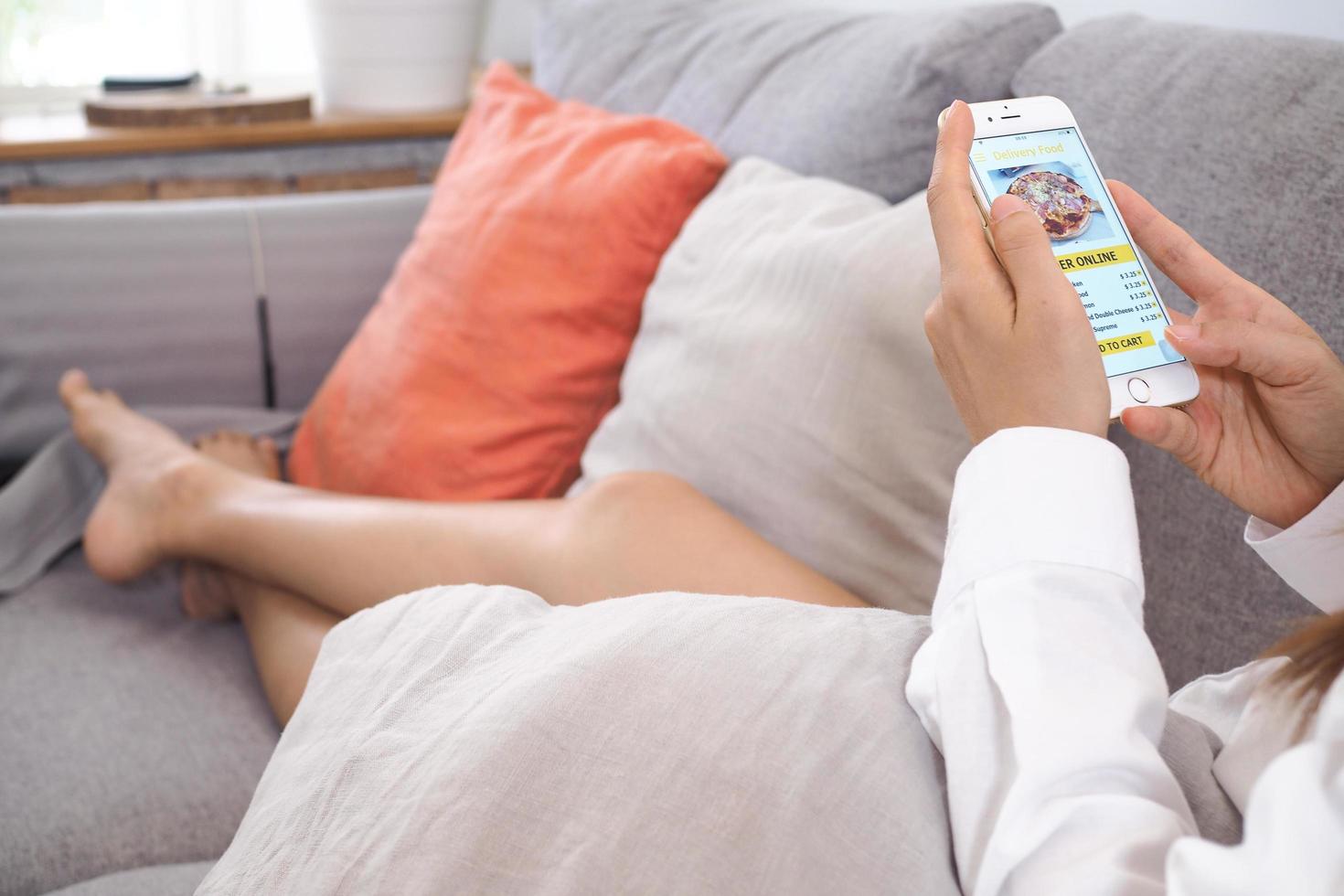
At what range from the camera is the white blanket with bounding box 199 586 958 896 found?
1.35 feet

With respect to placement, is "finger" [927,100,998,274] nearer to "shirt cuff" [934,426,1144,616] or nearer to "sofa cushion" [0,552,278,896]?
"shirt cuff" [934,426,1144,616]

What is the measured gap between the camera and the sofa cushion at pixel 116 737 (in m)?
0.79

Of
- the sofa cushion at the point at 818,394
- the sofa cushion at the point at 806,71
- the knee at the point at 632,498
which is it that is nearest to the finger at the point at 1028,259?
Result: the sofa cushion at the point at 818,394

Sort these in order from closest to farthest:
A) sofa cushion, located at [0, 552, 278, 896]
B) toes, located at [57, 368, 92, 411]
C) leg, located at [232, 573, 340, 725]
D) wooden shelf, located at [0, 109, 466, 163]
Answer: sofa cushion, located at [0, 552, 278, 896]
leg, located at [232, 573, 340, 725]
toes, located at [57, 368, 92, 411]
wooden shelf, located at [0, 109, 466, 163]

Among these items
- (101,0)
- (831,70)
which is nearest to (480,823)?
(831,70)

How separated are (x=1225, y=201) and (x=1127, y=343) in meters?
0.15

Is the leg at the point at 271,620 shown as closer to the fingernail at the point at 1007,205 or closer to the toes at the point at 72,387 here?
the toes at the point at 72,387

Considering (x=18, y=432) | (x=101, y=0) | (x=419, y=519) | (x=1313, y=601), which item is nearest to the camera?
(x=1313, y=601)

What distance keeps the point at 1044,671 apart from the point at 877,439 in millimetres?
340

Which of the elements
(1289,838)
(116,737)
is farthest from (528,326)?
(1289,838)

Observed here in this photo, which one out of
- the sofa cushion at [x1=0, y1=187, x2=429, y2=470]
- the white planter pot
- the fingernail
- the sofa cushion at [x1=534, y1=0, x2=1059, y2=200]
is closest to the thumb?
the fingernail

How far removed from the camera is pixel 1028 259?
0.52 meters

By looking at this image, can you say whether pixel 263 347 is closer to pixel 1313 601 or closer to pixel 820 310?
pixel 820 310

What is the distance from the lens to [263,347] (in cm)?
139
